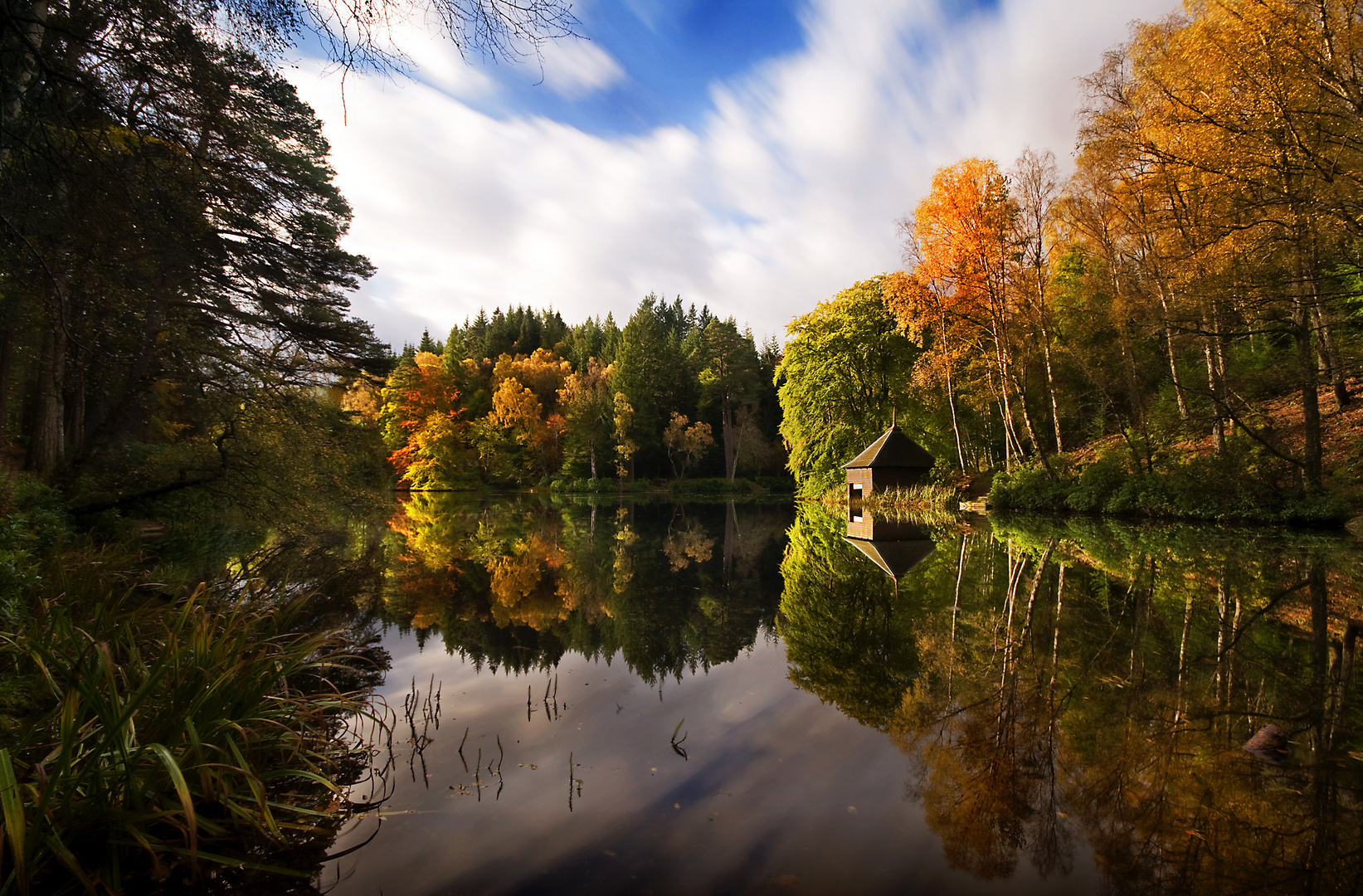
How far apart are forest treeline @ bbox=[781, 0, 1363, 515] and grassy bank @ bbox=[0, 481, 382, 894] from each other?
1280 cm

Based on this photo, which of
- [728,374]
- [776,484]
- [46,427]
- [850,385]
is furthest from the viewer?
[728,374]

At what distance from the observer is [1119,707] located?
3.44 metres

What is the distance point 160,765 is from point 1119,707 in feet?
14.7

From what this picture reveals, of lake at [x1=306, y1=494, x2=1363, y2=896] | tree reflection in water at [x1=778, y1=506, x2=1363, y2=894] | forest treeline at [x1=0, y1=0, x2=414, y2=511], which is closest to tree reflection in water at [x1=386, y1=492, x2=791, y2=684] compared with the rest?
lake at [x1=306, y1=494, x2=1363, y2=896]

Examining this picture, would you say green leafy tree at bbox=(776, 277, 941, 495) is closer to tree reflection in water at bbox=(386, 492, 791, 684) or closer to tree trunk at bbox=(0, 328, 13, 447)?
tree reflection in water at bbox=(386, 492, 791, 684)

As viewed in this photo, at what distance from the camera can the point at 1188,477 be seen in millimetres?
14383

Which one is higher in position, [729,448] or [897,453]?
[729,448]

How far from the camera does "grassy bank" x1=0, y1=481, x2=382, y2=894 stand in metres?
1.94

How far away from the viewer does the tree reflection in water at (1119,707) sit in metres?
2.26

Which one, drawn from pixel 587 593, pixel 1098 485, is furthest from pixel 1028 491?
pixel 587 593

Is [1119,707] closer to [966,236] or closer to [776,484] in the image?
[966,236]

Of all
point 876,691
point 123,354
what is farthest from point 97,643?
point 123,354

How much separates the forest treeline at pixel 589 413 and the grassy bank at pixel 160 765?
133 ft

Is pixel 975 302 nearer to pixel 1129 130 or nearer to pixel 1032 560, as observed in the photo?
pixel 1129 130
